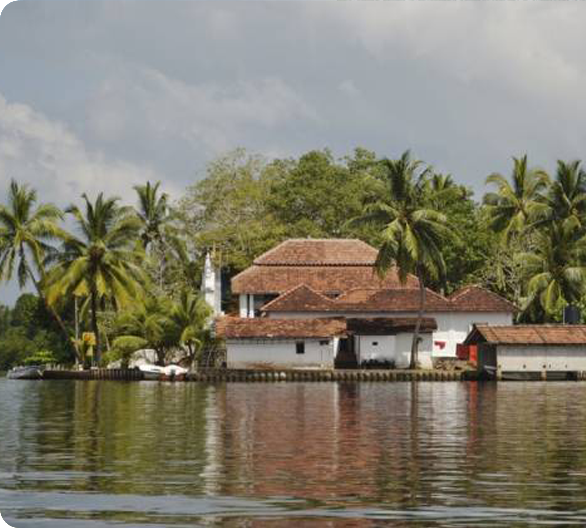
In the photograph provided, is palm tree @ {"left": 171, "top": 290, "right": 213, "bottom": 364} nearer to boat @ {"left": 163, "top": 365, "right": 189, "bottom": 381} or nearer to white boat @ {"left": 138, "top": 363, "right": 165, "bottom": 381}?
white boat @ {"left": 138, "top": 363, "right": 165, "bottom": 381}

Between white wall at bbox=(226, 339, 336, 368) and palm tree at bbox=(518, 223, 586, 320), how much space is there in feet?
42.8

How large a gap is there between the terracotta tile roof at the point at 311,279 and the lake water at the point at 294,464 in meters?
31.8

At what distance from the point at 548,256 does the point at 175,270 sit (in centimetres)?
2852

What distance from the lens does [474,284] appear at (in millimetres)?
85688

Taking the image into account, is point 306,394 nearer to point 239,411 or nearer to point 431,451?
point 239,411

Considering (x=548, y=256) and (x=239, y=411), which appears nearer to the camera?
(x=239, y=411)

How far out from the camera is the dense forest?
238ft

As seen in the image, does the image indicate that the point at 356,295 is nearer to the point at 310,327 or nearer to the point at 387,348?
the point at 387,348

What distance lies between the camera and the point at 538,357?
69.2m

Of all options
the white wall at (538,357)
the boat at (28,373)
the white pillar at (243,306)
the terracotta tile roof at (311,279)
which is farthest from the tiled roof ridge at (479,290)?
the boat at (28,373)

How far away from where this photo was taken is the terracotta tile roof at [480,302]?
3002 inches

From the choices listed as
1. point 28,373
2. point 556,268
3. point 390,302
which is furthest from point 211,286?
point 556,268

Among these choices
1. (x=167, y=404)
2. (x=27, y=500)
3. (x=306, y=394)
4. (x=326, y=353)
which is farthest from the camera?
(x=326, y=353)

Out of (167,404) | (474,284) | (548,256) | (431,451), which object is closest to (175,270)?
(474,284)
